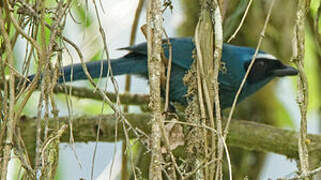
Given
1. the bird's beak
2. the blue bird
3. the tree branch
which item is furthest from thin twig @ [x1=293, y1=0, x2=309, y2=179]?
the bird's beak

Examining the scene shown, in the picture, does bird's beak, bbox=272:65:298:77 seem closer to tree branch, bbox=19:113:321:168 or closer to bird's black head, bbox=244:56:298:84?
bird's black head, bbox=244:56:298:84

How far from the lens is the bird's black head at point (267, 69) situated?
5156 millimetres

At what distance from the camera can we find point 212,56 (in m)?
2.00

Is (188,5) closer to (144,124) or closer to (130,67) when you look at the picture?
(130,67)

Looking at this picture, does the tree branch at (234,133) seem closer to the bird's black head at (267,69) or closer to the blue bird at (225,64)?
the blue bird at (225,64)

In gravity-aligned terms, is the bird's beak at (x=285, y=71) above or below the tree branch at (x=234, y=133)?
above

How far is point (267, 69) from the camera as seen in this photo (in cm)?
531

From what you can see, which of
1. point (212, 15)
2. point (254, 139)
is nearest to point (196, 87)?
point (212, 15)

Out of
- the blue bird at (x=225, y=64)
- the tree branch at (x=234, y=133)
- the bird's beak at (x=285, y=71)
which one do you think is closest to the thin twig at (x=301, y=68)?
the tree branch at (x=234, y=133)

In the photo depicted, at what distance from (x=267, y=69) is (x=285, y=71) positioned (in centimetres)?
22

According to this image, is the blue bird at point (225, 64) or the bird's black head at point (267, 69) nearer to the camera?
the blue bird at point (225, 64)

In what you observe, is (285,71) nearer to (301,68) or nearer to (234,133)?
(234,133)

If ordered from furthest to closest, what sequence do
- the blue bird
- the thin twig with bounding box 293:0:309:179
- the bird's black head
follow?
the bird's black head, the blue bird, the thin twig with bounding box 293:0:309:179

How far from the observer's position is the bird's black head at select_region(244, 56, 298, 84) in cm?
516
